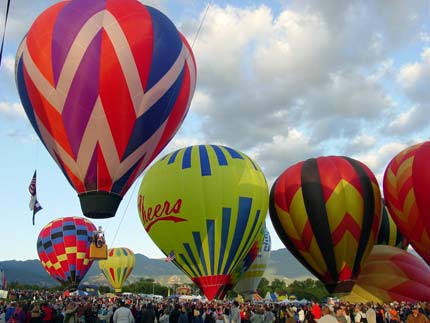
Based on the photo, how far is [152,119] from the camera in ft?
41.2

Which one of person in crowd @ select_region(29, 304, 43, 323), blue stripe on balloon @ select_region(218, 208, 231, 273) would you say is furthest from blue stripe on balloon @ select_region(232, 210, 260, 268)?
person in crowd @ select_region(29, 304, 43, 323)

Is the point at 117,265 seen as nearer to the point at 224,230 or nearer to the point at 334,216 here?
the point at 224,230

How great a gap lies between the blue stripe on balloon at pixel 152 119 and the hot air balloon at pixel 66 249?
60.4 feet

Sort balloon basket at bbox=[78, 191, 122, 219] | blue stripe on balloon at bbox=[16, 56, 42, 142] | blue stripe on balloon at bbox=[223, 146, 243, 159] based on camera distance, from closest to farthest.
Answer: balloon basket at bbox=[78, 191, 122, 219] → blue stripe on balloon at bbox=[16, 56, 42, 142] → blue stripe on balloon at bbox=[223, 146, 243, 159]

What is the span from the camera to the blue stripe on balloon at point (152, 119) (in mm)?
12219

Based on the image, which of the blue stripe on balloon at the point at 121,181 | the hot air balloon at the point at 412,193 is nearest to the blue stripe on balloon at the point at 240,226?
the hot air balloon at the point at 412,193

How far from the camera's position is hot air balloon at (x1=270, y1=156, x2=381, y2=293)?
727 inches

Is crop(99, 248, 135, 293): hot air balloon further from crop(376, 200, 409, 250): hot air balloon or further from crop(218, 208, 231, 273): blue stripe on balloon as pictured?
crop(218, 208, 231, 273): blue stripe on balloon

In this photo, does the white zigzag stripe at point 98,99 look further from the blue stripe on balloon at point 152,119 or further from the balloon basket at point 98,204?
the balloon basket at point 98,204

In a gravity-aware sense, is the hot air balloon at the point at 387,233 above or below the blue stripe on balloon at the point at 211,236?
above

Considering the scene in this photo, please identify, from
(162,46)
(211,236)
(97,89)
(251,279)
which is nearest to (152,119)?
(97,89)

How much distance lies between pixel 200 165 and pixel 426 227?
26.4ft

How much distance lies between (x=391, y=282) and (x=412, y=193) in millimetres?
4409

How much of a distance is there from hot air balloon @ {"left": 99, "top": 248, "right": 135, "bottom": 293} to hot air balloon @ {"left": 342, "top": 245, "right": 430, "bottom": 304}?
96.2 feet
